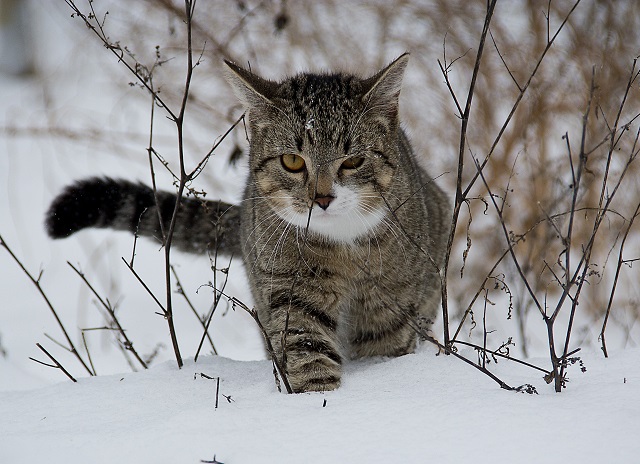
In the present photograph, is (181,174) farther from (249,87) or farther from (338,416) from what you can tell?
(338,416)

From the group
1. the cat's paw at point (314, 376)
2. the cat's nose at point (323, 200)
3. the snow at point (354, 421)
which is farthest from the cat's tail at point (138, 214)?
the snow at point (354, 421)

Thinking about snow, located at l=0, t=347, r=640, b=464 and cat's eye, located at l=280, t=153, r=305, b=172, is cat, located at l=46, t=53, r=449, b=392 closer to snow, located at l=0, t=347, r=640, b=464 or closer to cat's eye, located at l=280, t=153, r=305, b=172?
cat's eye, located at l=280, t=153, r=305, b=172

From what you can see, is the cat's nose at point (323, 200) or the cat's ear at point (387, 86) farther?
the cat's ear at point (387, 86)

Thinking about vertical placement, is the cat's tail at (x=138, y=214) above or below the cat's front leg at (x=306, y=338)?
above

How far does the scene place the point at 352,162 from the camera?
2693mm

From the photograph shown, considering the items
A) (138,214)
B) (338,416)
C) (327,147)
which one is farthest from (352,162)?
(138,214)

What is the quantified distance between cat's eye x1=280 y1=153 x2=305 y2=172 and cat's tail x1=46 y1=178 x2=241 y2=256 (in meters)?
0.36

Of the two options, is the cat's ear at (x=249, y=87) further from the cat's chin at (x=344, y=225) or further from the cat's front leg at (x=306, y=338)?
the cat's front leg at (x=306, y=338)

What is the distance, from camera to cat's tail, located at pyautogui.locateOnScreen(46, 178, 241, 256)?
307 cm

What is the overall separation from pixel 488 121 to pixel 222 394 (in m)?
3.53

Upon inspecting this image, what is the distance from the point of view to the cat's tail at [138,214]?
307 cm

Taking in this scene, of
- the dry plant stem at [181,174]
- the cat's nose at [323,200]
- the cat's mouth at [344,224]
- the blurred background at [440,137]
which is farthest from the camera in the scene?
the blurred background at [440,137]

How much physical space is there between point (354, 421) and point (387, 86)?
143 centimetres

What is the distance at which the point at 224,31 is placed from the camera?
5.26 m
